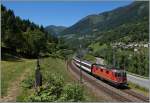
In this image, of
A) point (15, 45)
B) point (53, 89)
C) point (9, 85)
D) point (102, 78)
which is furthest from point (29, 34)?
point (53, 89)

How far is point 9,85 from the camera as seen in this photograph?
109 feet

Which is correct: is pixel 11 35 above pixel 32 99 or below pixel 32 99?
above

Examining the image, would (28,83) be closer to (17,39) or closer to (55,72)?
(55,72)

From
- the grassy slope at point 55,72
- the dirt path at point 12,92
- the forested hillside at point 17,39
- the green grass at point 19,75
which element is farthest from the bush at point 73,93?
the forested hillside at point 17,39

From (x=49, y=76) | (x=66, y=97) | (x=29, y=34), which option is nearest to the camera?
(x=66, y=97)

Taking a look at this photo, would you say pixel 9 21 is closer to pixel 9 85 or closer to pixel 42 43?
pixel 42 43

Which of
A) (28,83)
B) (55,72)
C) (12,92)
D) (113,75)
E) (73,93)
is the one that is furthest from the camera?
(113,75)

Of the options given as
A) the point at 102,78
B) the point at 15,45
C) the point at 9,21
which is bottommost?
the point at 102,78

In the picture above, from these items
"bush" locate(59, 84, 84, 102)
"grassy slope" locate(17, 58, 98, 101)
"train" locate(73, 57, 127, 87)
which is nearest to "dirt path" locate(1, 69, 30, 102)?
"grassy slope" locate(17, 58, 98, 101)

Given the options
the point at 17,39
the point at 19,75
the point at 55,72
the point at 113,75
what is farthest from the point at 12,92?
the point at 17,39

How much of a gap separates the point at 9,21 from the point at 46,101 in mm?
64466

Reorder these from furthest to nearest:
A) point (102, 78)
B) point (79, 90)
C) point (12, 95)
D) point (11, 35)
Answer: point (11, 35)
point (102, 78)
point (12, 95)
point (79, 90)

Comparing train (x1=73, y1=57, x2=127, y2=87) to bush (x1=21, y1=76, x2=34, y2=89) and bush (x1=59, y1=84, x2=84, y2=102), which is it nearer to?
bush (x1=21, y1=76, x2=34, y2=89)

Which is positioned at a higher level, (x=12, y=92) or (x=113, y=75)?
(x=12, y=92)
